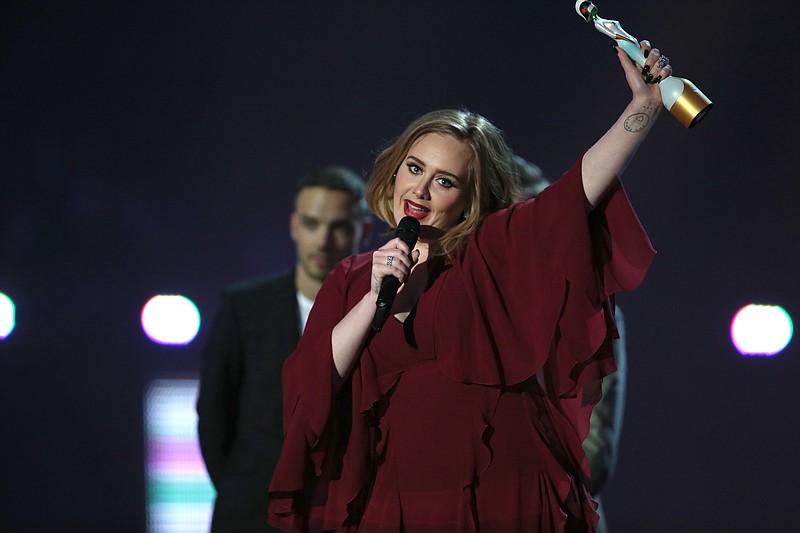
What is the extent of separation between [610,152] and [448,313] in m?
0.44

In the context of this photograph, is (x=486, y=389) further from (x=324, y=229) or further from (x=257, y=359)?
(x=324, y=229)

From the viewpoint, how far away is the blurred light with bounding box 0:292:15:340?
4707 mm

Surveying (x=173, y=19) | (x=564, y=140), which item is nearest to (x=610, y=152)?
(x=564, y=140)

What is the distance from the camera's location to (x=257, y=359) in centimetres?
324

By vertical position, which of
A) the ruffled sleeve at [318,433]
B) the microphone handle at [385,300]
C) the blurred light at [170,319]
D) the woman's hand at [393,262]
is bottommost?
the ruffled sleeve at [318,433]

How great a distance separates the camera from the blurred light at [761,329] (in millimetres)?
4707

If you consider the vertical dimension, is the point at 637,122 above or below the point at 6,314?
below

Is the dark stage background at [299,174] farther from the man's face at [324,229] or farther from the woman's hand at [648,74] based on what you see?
the woman's hand at [648,74]

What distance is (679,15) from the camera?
15.0 ft

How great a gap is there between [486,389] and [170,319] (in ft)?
10.4

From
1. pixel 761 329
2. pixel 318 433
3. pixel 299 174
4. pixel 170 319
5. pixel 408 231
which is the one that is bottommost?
pixel 318 433

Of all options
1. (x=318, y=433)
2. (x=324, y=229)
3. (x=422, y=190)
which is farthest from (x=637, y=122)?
(x=324, y=229)

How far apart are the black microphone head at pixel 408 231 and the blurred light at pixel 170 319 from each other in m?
3.07

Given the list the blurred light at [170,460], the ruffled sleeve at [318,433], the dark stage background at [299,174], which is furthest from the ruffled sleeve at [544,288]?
the blurred light at [170,460]
